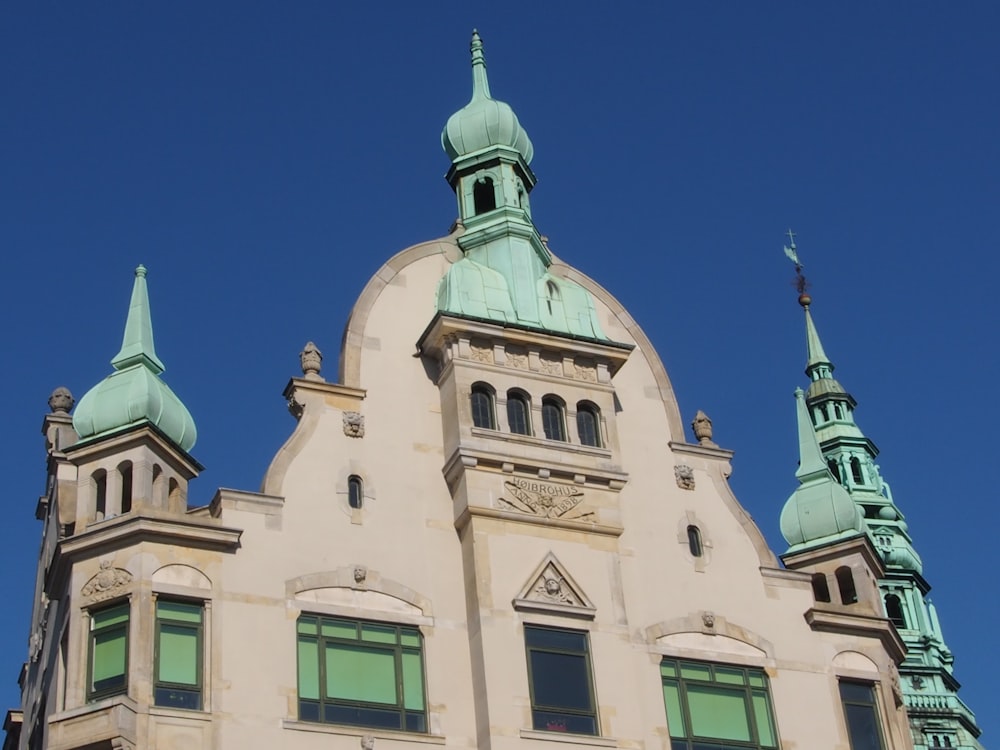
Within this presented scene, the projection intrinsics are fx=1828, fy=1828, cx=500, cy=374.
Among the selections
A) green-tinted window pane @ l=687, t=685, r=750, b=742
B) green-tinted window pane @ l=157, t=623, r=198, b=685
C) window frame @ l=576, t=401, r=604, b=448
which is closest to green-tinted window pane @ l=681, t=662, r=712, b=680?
green-tinted window pane @ l=687, t=685, r=750, b=742

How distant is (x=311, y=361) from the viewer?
1414 inches

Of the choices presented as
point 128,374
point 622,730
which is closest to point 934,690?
point 622,730

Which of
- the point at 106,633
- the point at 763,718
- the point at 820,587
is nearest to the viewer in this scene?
the point at 106,633

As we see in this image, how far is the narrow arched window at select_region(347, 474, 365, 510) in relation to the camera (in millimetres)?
34219

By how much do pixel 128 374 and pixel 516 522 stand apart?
7723 mm

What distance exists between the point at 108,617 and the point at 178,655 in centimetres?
146

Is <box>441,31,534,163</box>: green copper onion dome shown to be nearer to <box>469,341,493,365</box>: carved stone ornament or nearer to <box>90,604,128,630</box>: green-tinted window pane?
<box>469,341,493,365</box>: carved stone ornament

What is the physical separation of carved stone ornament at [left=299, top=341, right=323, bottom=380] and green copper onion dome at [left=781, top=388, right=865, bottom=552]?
34.5ft

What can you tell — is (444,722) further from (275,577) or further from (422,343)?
(422,343)

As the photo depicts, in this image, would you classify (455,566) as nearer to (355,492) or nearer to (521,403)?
(355,492)

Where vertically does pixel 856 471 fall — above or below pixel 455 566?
above

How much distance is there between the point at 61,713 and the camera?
99.0 feet

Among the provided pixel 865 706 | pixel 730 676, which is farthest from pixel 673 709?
pixel 865 706

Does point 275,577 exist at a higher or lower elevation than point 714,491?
lower
